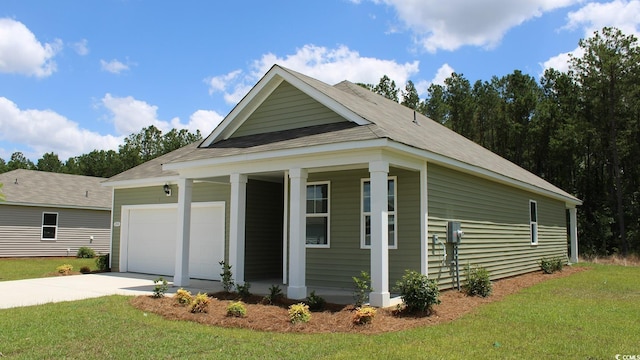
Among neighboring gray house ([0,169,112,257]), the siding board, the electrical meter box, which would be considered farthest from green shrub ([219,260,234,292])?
neighboring gray house ([0,169,112,257])

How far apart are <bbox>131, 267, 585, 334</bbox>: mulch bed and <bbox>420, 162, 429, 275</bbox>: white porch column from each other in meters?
0.79

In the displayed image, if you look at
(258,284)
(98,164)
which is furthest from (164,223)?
(98,164)

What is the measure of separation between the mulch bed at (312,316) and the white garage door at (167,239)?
4416mm

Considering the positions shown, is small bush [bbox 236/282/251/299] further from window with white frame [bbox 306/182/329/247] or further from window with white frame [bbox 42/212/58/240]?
window with white frame [bbox 42/212/58/240]

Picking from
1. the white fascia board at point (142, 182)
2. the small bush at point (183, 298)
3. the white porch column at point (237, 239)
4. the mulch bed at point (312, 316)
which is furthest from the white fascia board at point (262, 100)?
the small bush at point (183, 298)

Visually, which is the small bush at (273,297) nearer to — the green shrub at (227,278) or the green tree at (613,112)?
the green shrub at (227,278)

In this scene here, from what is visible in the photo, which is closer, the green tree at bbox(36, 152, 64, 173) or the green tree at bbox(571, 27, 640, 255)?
the green tree at bbox(571, 27, 640, 255)

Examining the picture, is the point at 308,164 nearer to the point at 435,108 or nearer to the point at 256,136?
the point at 256,136

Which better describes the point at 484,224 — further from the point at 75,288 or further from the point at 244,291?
the point at 75,288

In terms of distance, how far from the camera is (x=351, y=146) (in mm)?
9320

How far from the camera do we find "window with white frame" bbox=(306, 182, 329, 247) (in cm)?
1222

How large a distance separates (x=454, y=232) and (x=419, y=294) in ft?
10.5

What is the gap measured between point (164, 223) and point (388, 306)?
31.7 ft

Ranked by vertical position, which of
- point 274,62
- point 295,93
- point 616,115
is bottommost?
point 295,93
